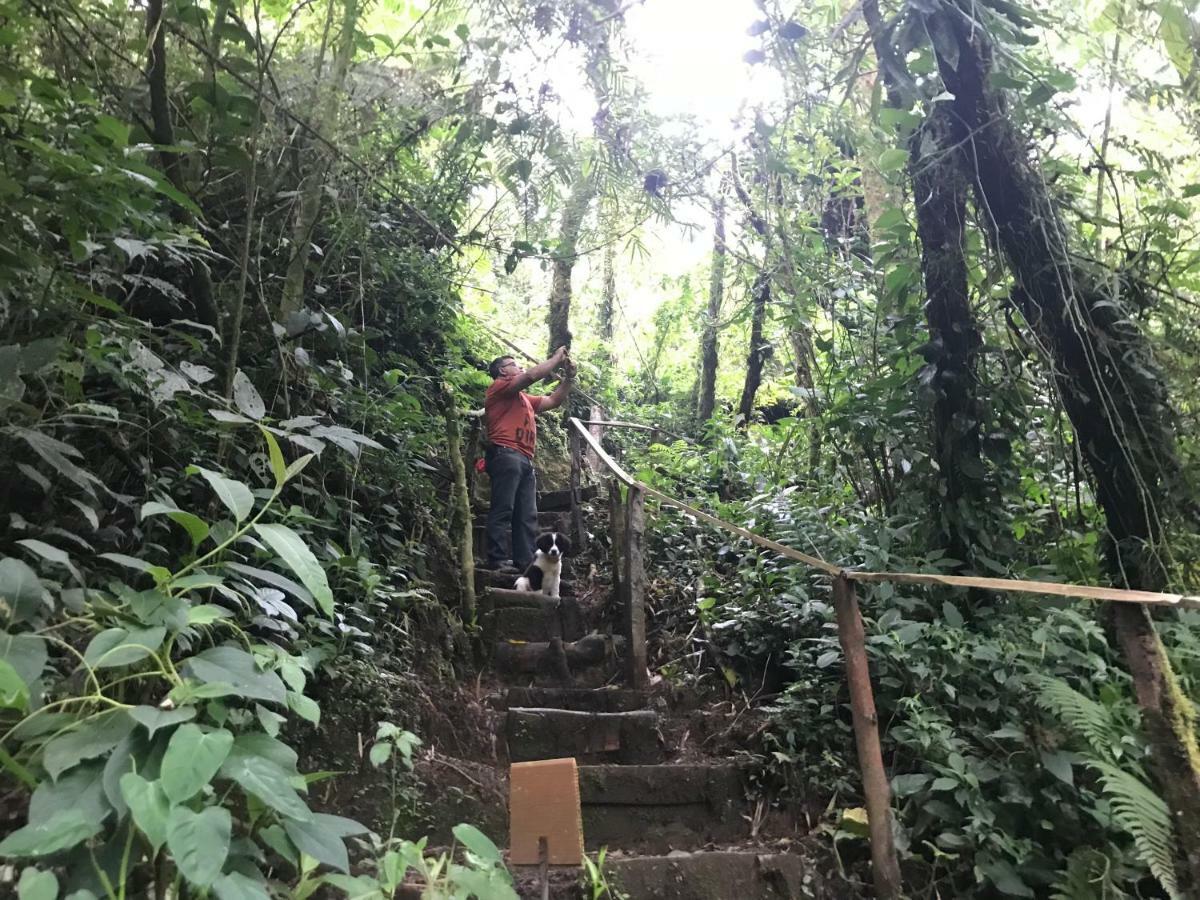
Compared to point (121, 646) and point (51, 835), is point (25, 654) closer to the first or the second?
point (121, 646)

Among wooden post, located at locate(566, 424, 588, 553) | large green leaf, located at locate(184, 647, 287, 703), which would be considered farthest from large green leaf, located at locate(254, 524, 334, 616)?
wooden post, located at locate(566, 424, 588, 553)

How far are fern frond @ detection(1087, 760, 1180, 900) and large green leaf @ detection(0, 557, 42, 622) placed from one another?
227 centimetres

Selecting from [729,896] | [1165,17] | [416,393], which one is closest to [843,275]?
[1165,17]

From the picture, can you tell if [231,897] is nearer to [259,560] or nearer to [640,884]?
[640,884]

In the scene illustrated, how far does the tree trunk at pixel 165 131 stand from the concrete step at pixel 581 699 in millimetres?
2018

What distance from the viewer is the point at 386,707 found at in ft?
8.86

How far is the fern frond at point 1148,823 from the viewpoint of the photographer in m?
1.71

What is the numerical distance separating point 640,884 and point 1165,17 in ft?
9.94

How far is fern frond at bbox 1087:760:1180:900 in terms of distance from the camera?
67.4 inches

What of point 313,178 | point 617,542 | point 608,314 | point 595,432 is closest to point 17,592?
point 313,178

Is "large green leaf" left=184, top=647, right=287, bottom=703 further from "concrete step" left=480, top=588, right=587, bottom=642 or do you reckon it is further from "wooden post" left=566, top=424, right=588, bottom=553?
"wooden post" left=566, top=424, right=588, bottom=553

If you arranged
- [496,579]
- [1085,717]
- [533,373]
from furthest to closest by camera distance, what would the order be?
[533,373]
[496,579]
[1085,717]

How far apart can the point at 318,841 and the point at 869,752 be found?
1.57 meters

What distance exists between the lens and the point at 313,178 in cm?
334
